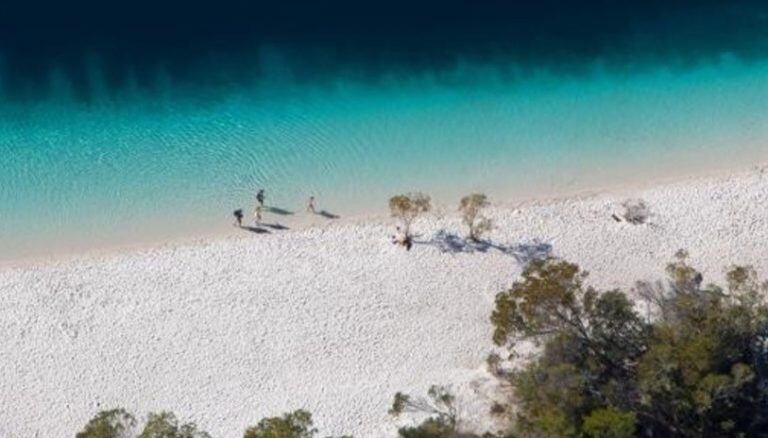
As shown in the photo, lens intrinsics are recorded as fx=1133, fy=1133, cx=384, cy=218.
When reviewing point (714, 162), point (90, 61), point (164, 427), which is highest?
point (90, 61)

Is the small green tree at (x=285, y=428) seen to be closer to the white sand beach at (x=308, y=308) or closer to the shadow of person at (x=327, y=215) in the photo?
the white sand beach at (x=308, y=308)

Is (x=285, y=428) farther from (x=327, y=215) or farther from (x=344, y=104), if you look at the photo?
(x=344, y=104)

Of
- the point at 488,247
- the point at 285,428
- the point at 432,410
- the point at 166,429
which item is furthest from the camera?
the point at 488,247

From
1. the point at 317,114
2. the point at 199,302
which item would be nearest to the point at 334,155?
the point at 317,114

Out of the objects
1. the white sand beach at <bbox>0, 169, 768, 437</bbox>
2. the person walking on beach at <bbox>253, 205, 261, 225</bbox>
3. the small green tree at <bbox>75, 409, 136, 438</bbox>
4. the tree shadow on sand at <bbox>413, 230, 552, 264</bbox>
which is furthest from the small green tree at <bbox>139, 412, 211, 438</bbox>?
the tree shadow on sand at <bbox>413, 230, 552, 264</bbox>

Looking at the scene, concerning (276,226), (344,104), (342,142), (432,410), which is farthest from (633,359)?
(344,104)

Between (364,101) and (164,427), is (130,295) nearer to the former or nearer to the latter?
(164,427)

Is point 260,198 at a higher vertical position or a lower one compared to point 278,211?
higher
